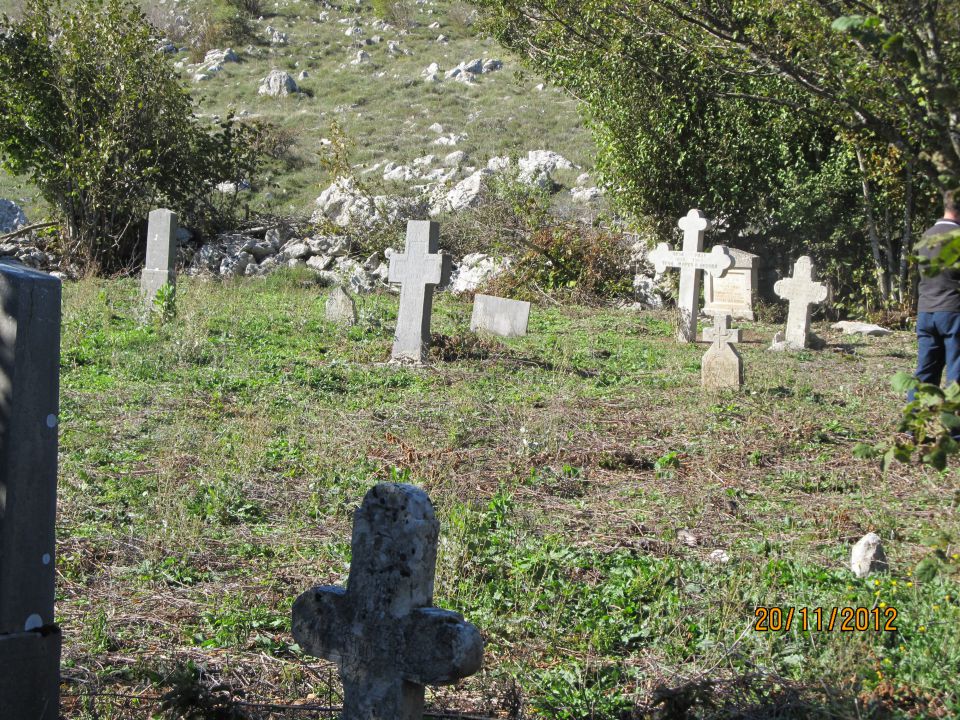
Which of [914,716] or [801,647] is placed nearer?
[914,716]

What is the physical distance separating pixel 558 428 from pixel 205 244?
560 inches

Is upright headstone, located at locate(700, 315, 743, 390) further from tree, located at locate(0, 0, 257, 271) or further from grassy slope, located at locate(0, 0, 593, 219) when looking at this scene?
tree, located at locate(0, 0, 257, 271)

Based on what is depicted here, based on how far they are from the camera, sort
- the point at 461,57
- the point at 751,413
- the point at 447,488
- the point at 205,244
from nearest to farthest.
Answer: the point at 447,488
the point at 751,413
the point at 205,244
the point at 461,57

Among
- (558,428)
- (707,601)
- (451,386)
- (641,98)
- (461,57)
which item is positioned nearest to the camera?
(707,601)

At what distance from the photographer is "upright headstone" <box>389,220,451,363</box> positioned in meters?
10.5

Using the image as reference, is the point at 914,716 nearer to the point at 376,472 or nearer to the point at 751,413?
the point at 376,472

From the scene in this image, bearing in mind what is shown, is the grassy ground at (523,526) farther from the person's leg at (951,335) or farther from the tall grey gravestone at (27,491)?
the person's leg at (951,335)

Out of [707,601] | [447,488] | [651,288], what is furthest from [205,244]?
[707,601]

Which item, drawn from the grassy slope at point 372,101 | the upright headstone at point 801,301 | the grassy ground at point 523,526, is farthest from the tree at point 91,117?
the upright headstone at point 801,301

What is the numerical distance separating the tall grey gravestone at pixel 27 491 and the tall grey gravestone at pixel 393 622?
1.11m

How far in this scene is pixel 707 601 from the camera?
162 inches

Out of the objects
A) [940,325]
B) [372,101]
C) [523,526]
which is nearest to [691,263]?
[940,325]

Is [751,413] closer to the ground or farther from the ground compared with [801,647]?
farther from the ground
